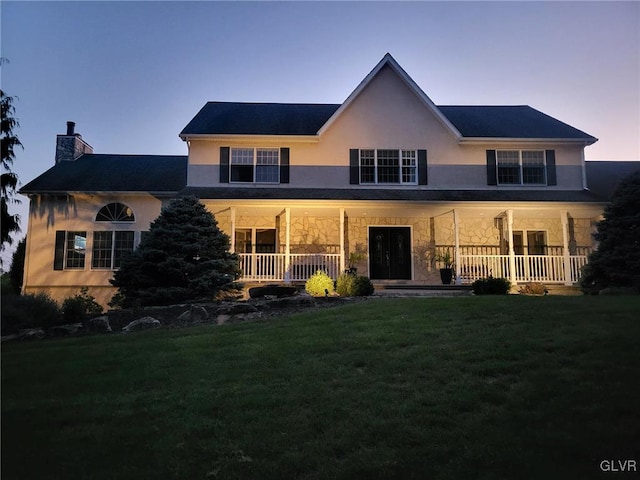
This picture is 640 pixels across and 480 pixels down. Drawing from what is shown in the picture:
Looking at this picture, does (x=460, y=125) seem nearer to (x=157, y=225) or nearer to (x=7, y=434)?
Answer: (x=157, y=225)

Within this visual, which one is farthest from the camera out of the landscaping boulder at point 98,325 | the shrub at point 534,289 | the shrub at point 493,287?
the shrub at point 534,289

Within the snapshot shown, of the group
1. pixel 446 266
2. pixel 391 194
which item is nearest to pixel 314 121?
pixel 391 194

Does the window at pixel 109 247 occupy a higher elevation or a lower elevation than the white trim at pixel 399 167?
lower

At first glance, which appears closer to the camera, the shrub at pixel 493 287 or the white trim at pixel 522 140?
the shrub at pixel 493 287

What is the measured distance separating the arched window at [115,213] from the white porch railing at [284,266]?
5.11m

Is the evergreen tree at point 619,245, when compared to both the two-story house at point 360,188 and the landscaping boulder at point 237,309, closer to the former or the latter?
the two-story house at point 360,188

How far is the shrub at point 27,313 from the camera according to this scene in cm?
724

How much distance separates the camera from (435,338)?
7.20 m

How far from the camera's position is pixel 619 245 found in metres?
13.5

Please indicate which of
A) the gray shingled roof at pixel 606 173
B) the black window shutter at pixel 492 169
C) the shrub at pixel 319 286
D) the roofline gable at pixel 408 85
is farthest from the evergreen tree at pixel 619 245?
the shrub at pixel 319 286

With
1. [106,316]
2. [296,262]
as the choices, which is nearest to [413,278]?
[296,262]

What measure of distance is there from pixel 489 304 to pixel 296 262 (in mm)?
8493

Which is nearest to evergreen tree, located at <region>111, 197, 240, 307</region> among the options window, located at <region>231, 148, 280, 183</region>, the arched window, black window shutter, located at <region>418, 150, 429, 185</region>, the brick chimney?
window, located at <region>231, 148, 280, 183</region>

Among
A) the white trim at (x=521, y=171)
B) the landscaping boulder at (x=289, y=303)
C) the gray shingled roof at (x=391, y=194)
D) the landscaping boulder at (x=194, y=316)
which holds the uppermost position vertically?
the white trim at (x=521, y=171)
